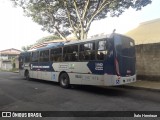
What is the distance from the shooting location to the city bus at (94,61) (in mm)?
9711

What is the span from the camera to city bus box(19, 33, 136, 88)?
9.71 meters

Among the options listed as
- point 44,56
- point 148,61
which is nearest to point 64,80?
point 44,56

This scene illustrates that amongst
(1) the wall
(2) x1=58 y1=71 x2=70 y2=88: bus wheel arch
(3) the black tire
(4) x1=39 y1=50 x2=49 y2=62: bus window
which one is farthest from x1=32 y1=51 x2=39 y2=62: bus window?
(1) the wall

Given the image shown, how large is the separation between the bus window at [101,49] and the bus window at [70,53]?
187cm

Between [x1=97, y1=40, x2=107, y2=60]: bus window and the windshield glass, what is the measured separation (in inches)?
21.3

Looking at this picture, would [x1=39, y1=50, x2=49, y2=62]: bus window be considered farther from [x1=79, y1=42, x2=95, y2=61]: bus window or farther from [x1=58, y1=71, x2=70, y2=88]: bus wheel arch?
[x1=79, y1=42, x2=95, y2=61]: bus window

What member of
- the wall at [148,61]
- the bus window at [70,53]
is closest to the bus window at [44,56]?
A: the bus window at [70,53]

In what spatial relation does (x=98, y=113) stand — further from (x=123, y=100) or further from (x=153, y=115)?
(x=123, y=100)

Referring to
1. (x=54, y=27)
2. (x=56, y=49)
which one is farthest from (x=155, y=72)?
(x=54, y=27)

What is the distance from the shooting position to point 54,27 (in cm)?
2084

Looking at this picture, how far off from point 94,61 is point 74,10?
10.2m

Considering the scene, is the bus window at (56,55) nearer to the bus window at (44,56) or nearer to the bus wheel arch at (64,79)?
the bus window at (44,56)

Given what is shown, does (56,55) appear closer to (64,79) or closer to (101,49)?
(64,79)

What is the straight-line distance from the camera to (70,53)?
1223cm
